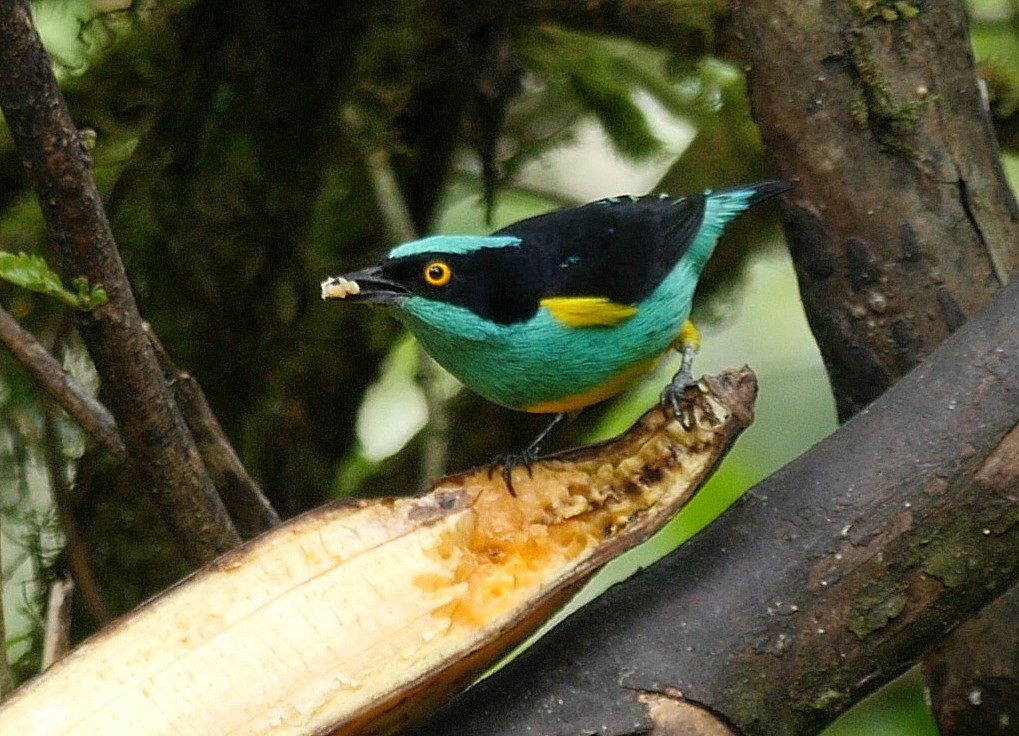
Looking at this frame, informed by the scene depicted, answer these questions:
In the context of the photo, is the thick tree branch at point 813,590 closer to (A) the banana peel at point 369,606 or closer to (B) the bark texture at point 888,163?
(A) the banana peel at point 369,606

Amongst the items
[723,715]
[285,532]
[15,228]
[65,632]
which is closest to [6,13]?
[285,532]

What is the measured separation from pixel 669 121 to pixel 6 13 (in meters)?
→ 2.07

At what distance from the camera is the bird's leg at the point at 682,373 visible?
71.2 inches

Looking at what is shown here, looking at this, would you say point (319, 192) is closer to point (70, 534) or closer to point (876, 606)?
point (70, 534)

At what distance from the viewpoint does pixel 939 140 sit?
212 centimetres

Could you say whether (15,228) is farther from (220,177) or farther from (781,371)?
(781,371)

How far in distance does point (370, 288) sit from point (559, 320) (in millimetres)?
313

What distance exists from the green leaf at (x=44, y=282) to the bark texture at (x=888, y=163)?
114 cm

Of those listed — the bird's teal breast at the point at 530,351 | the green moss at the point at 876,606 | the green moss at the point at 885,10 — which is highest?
the green moss at the point at 885,10

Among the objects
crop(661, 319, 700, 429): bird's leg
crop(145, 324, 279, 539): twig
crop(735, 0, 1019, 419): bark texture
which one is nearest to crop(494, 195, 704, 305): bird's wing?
crop(661, 319, 700, 429): bird's leg

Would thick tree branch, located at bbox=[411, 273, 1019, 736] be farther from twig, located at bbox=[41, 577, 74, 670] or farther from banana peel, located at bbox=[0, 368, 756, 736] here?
twig, located at bbox=[41, 577, 74, 670]

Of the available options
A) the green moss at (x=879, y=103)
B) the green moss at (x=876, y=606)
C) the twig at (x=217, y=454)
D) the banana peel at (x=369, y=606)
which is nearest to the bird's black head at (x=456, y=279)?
the twig at (x=217, y=454)

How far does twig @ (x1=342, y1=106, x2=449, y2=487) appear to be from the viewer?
253 cm

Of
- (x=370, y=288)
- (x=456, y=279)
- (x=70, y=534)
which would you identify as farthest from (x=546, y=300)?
(x=70, y=534)
